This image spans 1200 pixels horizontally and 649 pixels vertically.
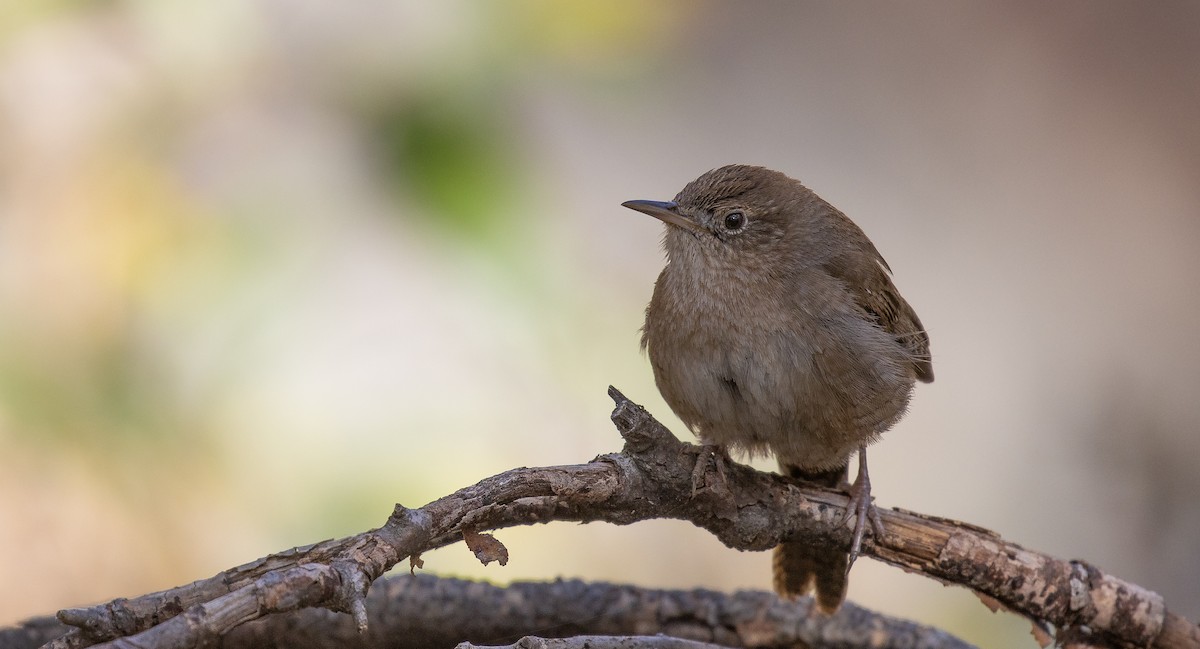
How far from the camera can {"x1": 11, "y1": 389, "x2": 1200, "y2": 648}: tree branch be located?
2.35 meters

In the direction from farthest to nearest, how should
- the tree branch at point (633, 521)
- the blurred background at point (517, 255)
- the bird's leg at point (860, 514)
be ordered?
the blurred background at point (517, 255)
the bird's leg at point (860, 514)
the tree branch at point (633, 521)

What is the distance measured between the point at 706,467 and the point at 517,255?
2.15m

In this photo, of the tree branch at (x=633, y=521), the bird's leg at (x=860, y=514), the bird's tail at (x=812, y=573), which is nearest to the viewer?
the tree branch at (x=633, y=521)

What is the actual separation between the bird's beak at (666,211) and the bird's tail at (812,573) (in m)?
1.04

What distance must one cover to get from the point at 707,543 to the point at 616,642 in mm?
3064

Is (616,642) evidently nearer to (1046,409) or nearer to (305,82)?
(305,82)

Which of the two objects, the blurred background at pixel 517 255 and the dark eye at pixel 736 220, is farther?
the blurred background at pixel 517 255

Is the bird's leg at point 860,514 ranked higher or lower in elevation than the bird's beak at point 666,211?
lower

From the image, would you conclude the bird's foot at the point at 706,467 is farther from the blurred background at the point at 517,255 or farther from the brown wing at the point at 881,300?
the blurred background at the point at 517,255

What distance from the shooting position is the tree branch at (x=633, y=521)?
235 cm

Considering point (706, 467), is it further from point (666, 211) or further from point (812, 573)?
point (666, 211)

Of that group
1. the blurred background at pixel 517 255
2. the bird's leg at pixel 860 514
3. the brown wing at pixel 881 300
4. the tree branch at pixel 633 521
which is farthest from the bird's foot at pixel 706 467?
the blurred background at pixel 517 255

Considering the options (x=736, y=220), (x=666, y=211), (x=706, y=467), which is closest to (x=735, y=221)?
(x=736, y=220)

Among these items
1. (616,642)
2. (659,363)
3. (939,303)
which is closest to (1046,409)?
(939,303)
